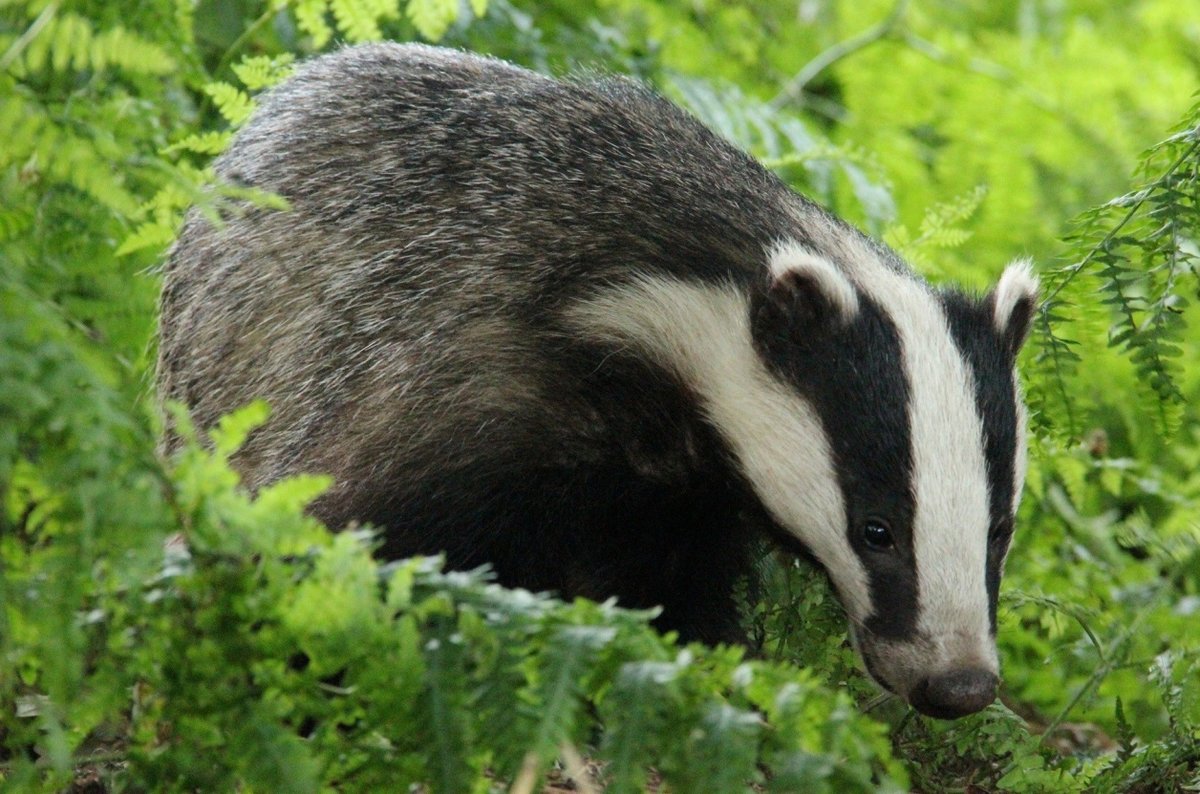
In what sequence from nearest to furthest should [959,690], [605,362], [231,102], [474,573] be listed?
[474,573] < [959,690] < [605,362] < [231,102]

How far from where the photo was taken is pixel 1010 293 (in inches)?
171

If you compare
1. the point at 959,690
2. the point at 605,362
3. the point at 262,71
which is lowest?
the point at 959,690

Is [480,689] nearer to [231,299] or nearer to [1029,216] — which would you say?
[231,299]

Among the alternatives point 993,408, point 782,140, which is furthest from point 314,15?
point 782,140

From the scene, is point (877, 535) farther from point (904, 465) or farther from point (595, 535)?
point (595, 535)

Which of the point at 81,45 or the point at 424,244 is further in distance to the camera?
the point at 424,244

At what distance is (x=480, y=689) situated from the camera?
2.60 m

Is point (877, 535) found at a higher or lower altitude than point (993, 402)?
lower

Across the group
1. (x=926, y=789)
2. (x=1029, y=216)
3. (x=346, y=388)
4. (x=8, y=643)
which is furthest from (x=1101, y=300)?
(x=1029, y=216)

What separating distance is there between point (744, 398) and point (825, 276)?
1.32 feet

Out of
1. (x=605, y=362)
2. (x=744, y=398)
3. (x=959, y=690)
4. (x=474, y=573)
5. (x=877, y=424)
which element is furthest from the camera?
(x=605, y=362)

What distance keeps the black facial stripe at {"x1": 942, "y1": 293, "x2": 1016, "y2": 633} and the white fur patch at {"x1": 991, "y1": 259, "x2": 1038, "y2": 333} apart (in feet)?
0.15

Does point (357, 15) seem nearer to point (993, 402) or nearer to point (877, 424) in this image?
point (877, 424)

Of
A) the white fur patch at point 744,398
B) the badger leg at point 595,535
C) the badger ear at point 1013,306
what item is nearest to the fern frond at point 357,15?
the white fur patch at point 744,398
